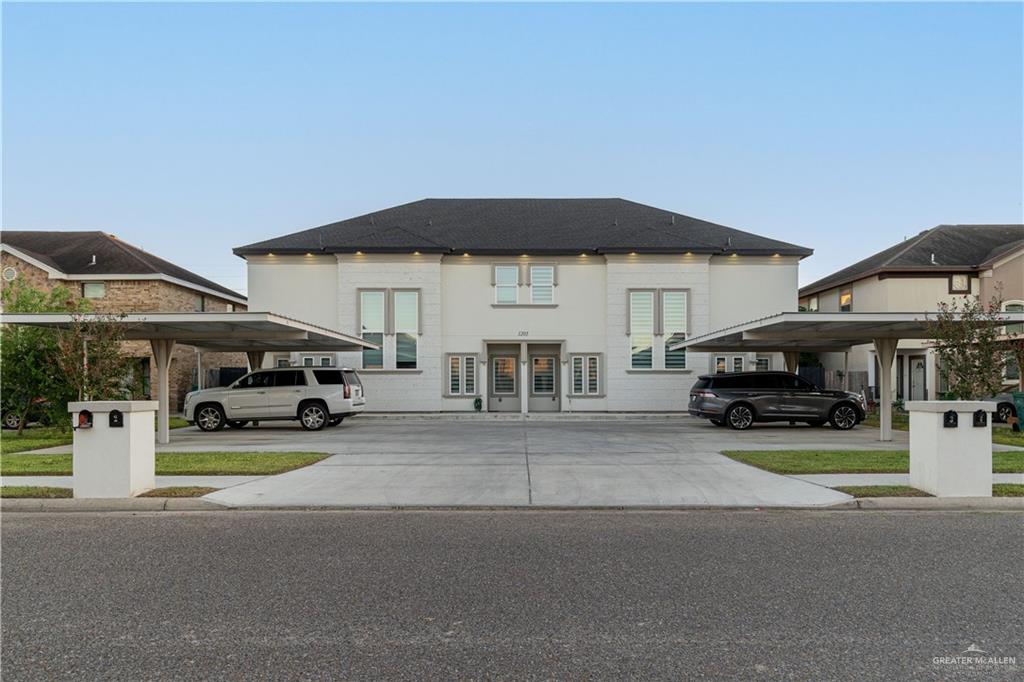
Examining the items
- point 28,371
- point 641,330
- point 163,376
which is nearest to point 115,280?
point 28,371

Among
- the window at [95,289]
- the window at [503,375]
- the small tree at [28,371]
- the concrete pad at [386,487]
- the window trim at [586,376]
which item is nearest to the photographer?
the concrete pad at [386,487]

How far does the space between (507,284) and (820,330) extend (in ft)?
43.1

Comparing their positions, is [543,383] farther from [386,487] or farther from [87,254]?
[87,254]

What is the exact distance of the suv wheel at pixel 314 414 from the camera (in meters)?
21.5

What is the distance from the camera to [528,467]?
42.5 ft

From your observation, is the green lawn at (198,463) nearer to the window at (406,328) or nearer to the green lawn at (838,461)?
the green lawn at (838,461)

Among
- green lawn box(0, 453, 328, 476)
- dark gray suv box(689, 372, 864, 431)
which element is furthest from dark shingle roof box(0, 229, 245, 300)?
dark gray suv box(689, 372, 864, 431)

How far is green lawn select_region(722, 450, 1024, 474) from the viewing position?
39.7 ft

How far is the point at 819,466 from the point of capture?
12.5 m

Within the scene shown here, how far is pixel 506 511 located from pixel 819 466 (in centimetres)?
640

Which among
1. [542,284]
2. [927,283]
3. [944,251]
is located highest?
[944,251]

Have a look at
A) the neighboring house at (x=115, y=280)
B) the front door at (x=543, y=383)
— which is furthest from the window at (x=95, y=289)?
the front door at (x=543, y=383)

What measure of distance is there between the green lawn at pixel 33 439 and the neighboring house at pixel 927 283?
31.2 m

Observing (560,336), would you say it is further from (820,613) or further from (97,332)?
(820,613)
